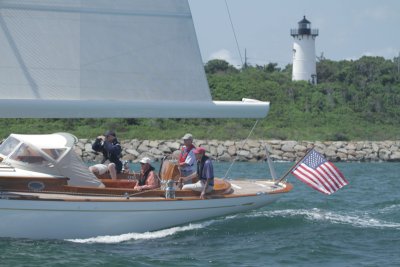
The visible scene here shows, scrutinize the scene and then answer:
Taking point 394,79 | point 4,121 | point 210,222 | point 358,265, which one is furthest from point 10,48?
point 394,79

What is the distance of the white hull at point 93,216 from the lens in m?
12.7

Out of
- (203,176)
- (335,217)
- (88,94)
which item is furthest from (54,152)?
(335,217)

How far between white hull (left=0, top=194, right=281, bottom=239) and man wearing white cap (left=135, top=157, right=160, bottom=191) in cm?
54

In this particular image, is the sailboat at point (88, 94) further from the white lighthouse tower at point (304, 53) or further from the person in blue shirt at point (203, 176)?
the white lighthouse tower at point (304, 53)

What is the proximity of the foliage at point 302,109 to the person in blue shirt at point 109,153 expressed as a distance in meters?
21.5

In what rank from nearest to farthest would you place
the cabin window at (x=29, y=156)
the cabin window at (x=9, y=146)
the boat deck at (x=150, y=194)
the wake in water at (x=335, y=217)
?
the boat deck at (x=150, y=194) < the cabin window at (x=29, y=156) < the cabin window at (x=9, y=146) < the wake in water at (x=335, y=217)

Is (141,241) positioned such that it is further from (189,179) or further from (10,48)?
(10,48)

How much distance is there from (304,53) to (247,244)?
163ft

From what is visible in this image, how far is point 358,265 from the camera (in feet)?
40.7

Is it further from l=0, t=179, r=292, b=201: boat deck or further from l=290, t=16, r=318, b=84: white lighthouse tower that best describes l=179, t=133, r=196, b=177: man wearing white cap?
l=290, t=16, r=318, b=84: white lighthouse tower

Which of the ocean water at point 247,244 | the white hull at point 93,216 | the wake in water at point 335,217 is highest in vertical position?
the white hull at point 93,216

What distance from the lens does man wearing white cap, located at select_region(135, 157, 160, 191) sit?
14.0 m

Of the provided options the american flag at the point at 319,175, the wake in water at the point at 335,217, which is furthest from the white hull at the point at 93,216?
the wake in water at the point at 335,217

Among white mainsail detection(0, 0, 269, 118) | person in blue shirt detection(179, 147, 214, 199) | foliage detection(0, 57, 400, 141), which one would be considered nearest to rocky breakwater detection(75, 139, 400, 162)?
foliage detection(0, 57, 400, 141)
